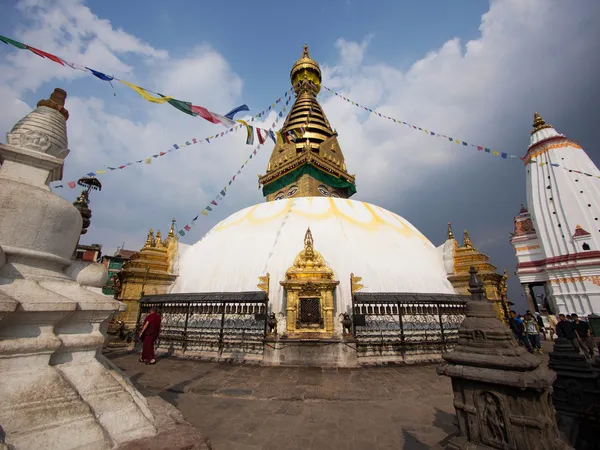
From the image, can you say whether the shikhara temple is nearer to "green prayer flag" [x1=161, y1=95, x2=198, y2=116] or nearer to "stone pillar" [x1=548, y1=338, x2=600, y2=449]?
"stone pillar" [x1=548, y1=338, x2=600, y2=449]

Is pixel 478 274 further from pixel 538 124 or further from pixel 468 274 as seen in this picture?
pixel 538 124

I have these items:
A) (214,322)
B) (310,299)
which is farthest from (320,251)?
(214,322)

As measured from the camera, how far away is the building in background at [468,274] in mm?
10305

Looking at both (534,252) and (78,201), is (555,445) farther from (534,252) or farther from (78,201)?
(534,252)

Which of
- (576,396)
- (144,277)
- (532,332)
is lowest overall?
(576,396)

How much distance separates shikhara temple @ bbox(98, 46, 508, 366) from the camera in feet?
24.9

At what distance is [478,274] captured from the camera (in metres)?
Answer: 10.2

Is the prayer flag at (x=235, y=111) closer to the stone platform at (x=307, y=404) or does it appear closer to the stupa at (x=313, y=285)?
the stupa at (x=313, y=285)

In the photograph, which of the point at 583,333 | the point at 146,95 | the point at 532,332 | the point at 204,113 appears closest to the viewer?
the point at 146,95

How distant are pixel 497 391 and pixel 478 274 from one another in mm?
9707

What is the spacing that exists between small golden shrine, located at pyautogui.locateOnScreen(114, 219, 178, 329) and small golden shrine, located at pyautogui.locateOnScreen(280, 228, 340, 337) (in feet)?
20.9

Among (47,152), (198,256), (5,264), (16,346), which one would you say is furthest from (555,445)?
(198,256)

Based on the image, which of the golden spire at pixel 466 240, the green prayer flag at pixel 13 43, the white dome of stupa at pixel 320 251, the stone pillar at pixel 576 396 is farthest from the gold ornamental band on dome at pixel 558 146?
the green prayer flag at pixel 13 43

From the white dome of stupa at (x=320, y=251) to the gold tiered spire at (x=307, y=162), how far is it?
440 cm
